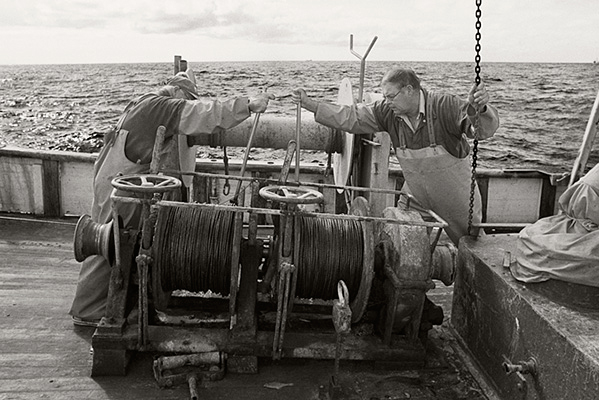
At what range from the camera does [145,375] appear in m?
3.98

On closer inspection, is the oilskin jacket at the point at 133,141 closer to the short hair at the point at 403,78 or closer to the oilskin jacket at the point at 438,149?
the oilskin jacket at the point at 438,149

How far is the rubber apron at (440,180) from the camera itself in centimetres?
466

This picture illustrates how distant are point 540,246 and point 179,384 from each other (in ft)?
7.61

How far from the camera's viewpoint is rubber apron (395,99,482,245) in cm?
466

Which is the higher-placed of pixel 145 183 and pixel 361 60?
pixel 361 60

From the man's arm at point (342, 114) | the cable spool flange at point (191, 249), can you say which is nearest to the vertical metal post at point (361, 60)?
the man's arm at point (342, 114)

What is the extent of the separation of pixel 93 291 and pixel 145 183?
1.19 metres

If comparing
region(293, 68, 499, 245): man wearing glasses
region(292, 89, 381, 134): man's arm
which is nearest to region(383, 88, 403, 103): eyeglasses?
region(293, 68, 499, 245): man wearing glasses

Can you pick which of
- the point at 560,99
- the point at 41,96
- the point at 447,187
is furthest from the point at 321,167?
the point at 41,96

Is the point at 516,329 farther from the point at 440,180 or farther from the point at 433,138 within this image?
the point at 433,138

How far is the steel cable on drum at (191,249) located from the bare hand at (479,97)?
1.85 metres

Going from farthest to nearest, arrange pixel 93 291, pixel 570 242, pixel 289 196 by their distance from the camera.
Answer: pixel 93 291
pixel 289 196
pixel 570 242

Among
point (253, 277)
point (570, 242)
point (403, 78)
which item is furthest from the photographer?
point (403, 78)

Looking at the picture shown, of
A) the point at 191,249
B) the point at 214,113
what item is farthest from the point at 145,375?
the point at 214,113
